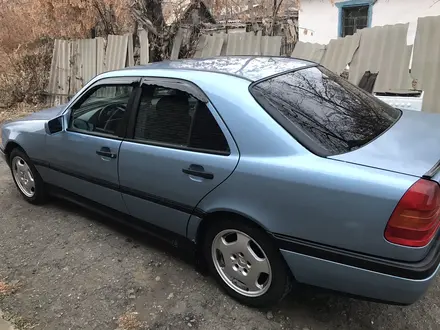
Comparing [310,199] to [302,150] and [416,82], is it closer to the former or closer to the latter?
[302,150]

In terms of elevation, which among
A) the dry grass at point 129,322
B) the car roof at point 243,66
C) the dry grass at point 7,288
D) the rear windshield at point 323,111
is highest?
the car roof at point 243,66

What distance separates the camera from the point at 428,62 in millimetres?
4672

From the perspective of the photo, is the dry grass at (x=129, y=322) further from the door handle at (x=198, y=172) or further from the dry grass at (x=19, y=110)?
the dry grass at (x=19, y=110)

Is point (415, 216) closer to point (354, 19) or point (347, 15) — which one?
point (354, 19)

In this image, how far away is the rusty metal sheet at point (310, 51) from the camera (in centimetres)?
570

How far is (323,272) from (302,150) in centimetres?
69

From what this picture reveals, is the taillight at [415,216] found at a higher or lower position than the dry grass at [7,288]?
higher

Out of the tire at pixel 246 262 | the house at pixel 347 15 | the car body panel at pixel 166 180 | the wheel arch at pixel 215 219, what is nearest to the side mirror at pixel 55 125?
the car body panel at pixel 166 180

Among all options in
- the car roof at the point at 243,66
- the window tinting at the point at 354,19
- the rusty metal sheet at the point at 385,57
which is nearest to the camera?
the car roof at the point at 243,66

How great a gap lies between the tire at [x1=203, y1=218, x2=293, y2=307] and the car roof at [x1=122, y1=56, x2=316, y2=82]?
3.30 ft

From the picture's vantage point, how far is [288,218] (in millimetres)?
2195

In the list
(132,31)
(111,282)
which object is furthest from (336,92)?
(132,31)

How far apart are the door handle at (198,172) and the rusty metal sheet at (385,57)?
3.46 metres

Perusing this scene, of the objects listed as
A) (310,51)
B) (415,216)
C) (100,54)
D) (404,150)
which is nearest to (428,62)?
(310,51)
